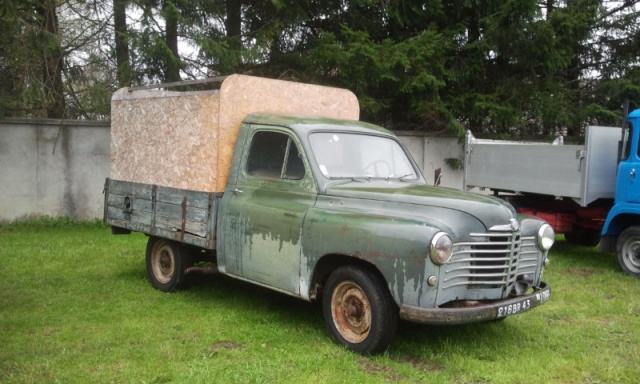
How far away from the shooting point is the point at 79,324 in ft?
19.4

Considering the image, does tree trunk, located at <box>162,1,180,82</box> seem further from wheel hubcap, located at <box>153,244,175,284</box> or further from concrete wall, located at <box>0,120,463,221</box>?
wheel hubcap, located at <box>153,244,175,284</box>

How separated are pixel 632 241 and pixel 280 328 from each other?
5.85 m

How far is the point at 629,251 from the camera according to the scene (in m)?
8.88

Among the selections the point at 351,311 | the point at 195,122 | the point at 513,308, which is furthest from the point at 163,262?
the point at 513,308

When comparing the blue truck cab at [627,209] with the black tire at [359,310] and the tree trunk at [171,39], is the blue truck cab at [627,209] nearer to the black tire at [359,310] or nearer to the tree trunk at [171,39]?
the black tire at [359,310]

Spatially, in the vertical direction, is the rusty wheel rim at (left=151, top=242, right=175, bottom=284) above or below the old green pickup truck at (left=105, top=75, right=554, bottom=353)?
below

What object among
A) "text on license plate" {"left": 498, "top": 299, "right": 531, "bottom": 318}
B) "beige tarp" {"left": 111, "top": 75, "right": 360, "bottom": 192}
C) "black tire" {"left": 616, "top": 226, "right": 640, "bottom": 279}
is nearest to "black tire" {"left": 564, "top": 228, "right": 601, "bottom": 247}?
"black tire" {"left": 616, "top": 226, "right": 640, "bottom": 279}

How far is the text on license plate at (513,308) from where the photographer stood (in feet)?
16.0

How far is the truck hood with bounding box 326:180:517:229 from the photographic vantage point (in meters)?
4.94

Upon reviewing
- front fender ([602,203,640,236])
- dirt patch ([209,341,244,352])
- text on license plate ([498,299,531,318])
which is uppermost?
front fender ([602,203,640,236])

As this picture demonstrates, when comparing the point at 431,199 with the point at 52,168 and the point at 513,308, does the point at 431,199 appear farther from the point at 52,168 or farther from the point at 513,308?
the point at 52,168

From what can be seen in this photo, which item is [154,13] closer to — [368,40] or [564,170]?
[368,40]

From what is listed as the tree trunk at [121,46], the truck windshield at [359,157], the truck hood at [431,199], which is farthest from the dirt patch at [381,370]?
the tree trunk at [121,46]

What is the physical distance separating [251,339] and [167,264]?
2.38 meters
